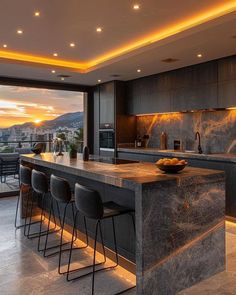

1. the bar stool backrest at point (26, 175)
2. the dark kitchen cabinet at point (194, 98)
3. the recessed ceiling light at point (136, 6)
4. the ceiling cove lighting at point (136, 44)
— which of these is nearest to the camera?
the recessed ceiling light at point (136, 6)

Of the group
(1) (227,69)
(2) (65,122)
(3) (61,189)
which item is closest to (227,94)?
(1) (227,69)

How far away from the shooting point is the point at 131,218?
282 centimetres

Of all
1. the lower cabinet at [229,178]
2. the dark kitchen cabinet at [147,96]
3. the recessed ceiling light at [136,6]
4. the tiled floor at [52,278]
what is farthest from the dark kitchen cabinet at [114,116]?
the tiled floor at [52,278]

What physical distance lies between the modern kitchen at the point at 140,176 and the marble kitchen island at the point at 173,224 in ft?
0.03

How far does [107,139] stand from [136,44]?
2737 mm

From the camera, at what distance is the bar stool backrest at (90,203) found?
2.50 meters

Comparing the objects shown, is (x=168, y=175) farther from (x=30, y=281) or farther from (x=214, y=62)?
(x=214, y=62)

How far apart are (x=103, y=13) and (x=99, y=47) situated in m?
1.35

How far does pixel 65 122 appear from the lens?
812 centimetres

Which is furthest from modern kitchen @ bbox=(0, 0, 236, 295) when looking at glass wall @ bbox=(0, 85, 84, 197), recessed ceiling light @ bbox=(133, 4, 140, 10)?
glass wall @ bbox=(0, 85, 84, 197)

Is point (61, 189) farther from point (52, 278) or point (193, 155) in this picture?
point (193, 155)

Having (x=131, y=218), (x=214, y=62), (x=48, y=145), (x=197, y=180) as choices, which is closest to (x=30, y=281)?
(x=131, y=218)

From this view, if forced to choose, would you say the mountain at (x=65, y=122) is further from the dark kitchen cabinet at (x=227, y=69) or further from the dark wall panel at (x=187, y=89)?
the dark kitchen cabinet at (x=227, y=69)

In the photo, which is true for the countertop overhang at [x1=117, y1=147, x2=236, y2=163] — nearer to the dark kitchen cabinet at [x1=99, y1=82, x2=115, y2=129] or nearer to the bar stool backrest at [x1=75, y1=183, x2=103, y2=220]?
the dark kitchen cabinet at [x1=99, y1=82, x2=115, y2=129]
